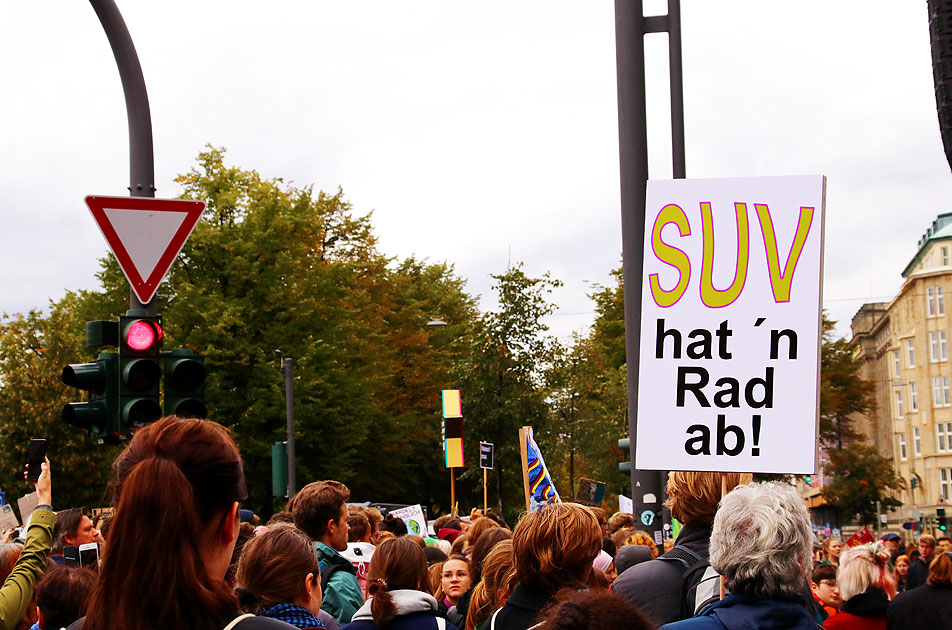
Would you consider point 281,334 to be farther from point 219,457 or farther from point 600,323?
point 219,457

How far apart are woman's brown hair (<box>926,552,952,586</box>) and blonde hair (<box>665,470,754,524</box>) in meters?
3.45

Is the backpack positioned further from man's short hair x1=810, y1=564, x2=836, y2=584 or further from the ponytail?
man's short hair x1=810, y1=564, x2=836, y2=584

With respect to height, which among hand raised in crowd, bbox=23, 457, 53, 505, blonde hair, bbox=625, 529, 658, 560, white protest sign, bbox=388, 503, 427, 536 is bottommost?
white protest sign, bbox=388, 503, 427, 536

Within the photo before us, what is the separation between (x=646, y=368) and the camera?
476 centimetres

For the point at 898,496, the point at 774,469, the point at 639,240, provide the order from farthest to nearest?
the point at 898,496 → the point at 639,240 → the point at 774,469

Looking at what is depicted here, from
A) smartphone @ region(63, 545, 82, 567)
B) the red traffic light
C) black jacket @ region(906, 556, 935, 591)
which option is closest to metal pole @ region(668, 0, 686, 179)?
the red traffic light

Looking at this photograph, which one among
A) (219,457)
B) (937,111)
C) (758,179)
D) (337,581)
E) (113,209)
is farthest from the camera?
(113,209)

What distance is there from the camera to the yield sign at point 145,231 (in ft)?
25.3

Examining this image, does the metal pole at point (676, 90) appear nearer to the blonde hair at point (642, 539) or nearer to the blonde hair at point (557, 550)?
the blonde hair at point (642, 539)

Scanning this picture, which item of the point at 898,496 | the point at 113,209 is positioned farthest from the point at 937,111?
the point at 898,496

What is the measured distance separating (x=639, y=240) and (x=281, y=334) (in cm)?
3312

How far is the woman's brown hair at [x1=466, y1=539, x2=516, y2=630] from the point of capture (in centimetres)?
505

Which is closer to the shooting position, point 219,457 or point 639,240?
point 219,457

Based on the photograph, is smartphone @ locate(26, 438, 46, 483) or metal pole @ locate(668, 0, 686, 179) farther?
metal pole @ locate(668, 0, 686, 179)
